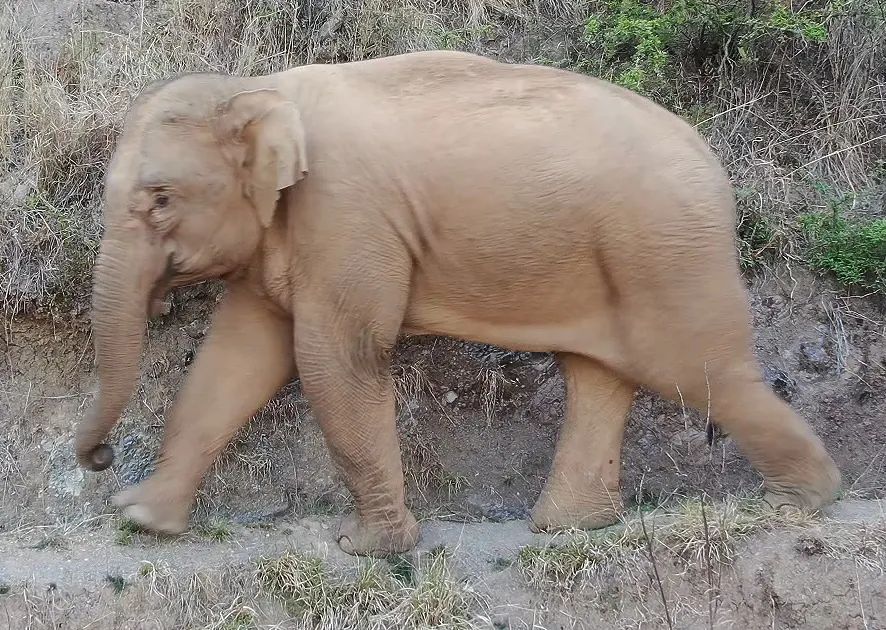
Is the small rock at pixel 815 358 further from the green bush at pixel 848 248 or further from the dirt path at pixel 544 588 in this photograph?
the dirt path at pixel 544 588

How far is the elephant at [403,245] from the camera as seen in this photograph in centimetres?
288

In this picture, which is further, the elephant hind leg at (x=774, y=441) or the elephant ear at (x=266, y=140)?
the elephant hind leg at (x=774, y=441)

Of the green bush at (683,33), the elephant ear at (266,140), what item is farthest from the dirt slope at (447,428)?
the elephant ear at (266,140)

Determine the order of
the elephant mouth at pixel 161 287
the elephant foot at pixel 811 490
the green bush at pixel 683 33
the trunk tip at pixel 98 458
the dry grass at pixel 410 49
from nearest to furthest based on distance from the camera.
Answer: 1. the elephant mouth at pixel 161 287
2. the trunk tip at pixel 98 458
3. the elephant foot at pixel 811 490
4. the dry grass at pixel 410 49
5. the green bush at pixel 683 33

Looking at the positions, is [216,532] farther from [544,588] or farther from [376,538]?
[544,588]

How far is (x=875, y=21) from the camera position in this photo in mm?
5055

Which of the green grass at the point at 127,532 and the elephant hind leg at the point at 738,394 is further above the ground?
the elephant hind leg at the point at 738,394

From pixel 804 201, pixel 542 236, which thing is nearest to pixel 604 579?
pixel 542 236

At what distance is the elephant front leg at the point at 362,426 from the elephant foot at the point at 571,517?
1.70 ft

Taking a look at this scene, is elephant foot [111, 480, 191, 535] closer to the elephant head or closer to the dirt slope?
the dirt slope

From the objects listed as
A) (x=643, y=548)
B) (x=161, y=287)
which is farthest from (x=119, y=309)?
(x=643, y=548)

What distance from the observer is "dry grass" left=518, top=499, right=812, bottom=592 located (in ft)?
10.3

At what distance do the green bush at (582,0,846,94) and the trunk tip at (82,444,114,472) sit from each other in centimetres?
303

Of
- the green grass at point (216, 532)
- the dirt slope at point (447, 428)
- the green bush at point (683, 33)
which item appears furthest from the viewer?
the green bush at point (683, 33)
